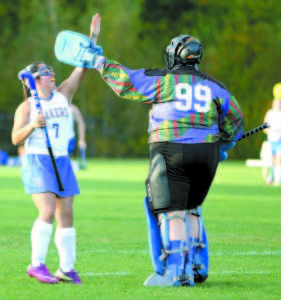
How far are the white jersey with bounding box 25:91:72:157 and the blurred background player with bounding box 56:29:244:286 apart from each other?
21.0 inches

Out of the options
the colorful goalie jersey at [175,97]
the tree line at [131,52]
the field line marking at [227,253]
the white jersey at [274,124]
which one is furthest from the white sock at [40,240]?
the tree line at [131,52]

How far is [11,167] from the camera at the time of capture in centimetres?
3438

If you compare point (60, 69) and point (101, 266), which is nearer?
point (101, 266)

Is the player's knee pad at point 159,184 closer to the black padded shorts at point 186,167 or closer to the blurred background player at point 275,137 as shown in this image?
the black padded shorts at point 186,167

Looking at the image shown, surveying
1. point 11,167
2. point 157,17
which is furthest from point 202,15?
point 11,167

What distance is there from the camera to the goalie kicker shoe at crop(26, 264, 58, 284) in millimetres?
7793

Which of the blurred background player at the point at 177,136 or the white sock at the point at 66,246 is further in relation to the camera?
the white sock at the point at 66,246

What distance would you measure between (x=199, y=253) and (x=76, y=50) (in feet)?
6.57

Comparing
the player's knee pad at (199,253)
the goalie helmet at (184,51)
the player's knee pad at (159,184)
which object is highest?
the goalie helmet at (184,51)

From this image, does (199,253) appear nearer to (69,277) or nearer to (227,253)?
(69,277)

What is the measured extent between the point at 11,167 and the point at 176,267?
2714cm

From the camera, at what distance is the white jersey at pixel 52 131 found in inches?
319

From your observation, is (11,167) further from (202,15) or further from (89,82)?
(202,15)

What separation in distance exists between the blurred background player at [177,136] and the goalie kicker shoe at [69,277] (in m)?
0.61
